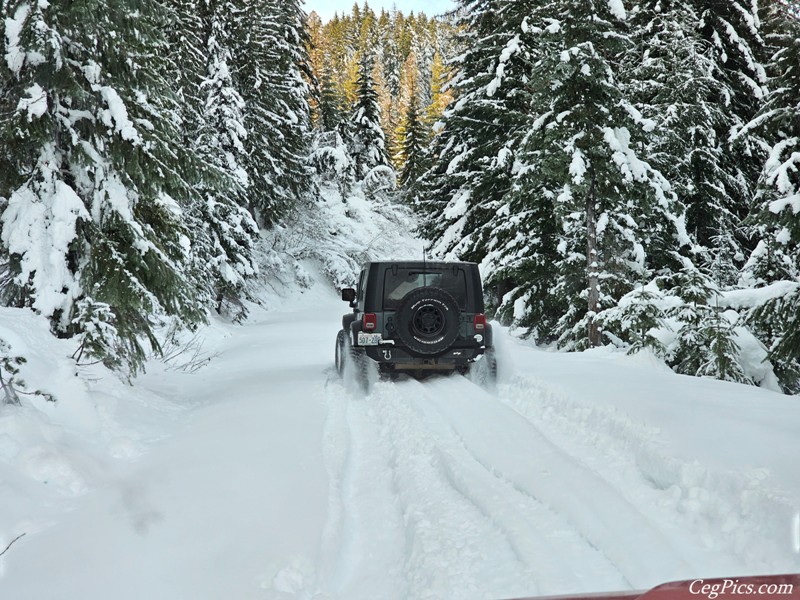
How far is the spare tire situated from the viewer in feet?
29.4

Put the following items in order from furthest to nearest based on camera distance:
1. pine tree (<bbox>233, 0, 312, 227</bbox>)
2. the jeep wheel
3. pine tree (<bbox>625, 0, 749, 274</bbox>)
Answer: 1. pine tree (<bbox>233, 0, 312, 227</bbox>)
2. pine tree (<bbox>625, 0, 749, 274</bbox>)
3. the jeep wheel

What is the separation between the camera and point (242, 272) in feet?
72.1

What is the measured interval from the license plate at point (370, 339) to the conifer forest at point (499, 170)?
250 cm

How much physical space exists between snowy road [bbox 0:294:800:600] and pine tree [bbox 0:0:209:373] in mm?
2298

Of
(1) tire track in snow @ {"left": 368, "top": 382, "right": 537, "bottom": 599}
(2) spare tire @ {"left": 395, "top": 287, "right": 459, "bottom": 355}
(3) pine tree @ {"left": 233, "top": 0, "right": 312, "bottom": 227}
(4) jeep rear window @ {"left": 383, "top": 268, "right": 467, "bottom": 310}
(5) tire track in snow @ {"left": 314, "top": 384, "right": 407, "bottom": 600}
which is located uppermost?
(3) pine tree @ {"left": 233, "top": 0, "right": 312, "bottom": 227}

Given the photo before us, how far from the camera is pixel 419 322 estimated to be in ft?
29.6

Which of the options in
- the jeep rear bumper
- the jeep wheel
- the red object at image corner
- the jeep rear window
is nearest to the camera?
the red object at image corner

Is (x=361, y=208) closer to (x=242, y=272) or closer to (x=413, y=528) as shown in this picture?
(x=242, y=272)

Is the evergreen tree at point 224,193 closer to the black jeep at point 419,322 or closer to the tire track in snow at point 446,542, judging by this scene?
the black jeep at point 419,322

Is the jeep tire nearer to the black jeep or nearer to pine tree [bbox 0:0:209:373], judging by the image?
the black jeep

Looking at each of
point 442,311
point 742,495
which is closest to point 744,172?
point 442,311

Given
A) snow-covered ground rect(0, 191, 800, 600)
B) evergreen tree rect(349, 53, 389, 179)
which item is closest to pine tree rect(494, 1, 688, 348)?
snow-covered ground rect(0, 191, 800, 600)

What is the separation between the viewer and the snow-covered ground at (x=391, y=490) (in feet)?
10.9

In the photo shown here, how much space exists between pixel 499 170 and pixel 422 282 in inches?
387
